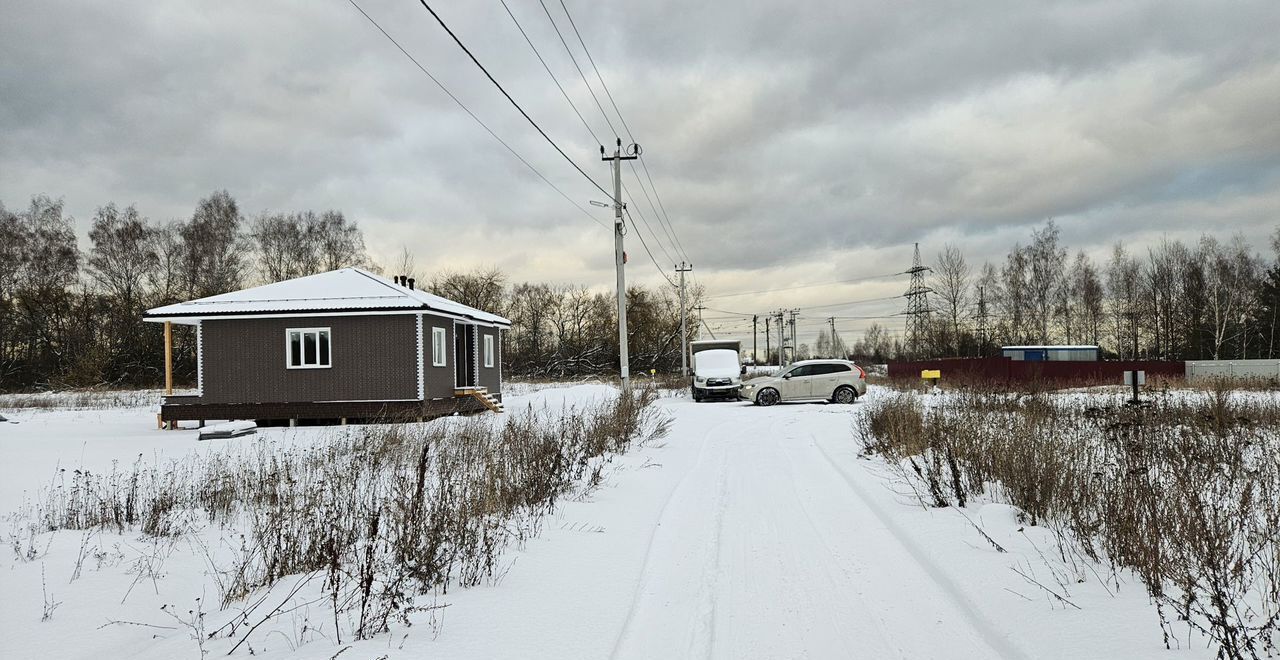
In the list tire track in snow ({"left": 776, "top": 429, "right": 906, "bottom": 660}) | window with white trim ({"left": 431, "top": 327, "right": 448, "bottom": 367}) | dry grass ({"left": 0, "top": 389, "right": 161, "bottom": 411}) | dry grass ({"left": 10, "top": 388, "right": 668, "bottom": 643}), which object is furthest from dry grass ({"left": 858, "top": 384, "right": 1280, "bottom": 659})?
dry grass ({"left": 0, "top": 389, "right": 161, "bottom": 411})

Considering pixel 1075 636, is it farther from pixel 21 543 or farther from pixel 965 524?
pixel 21 543

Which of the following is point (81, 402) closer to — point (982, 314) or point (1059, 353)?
point (1059, 353)

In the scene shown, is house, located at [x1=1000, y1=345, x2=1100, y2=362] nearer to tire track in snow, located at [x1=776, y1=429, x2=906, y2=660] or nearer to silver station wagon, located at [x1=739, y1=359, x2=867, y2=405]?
silver station wagon, located at [x1=739, y1=359, x2=867, y2=405]

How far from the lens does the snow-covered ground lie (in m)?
3.65

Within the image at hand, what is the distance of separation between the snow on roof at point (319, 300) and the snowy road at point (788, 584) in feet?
46.1

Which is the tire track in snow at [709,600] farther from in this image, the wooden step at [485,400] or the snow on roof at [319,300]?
the wooden step at [485,400]

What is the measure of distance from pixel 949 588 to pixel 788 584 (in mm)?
1071

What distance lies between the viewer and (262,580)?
4887mm

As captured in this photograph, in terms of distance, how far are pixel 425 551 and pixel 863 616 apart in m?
2.93

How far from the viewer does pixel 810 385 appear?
24.2 metres

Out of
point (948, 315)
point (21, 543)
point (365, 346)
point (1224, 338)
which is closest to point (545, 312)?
point (948, 315)

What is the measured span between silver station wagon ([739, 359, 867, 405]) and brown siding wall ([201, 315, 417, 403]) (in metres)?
11.8

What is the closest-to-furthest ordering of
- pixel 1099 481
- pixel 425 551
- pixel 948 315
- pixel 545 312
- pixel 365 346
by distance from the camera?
pixel 425 551, pixel 1099 481, pixel 365 346, pixel 948 315, pixel 545 312

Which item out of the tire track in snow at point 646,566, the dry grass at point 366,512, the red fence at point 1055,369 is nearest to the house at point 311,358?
the dry grass at point 366,512
